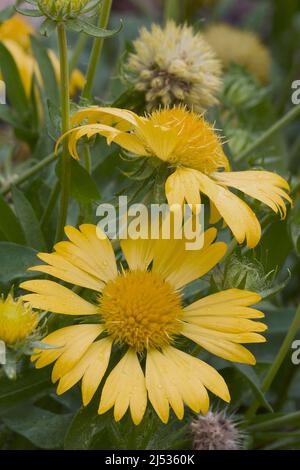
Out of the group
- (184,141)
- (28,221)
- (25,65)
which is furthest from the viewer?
(25,65)

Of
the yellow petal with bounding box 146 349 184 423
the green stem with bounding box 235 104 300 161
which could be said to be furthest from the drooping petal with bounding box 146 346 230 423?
the green stem with bounding box 235 104 300 161

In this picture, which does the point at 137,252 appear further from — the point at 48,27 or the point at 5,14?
the point at 5,14

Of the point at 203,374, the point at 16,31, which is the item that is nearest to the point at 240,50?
the point at 16,31

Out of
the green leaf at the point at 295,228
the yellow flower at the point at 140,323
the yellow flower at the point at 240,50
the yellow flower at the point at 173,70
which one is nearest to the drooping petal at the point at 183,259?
the yellow flower at the point at 140,323

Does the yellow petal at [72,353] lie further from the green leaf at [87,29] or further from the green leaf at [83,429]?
the green leaf at [87,29]

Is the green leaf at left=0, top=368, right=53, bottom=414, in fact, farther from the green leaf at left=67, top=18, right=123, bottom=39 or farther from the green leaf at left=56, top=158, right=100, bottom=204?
the green leaf at left=67, top=18, right=123, bottom=39

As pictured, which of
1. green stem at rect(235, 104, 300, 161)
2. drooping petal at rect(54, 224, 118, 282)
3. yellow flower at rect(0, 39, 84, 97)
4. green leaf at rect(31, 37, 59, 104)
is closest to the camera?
drooping petal at rect(54, 224, 118, 282)
